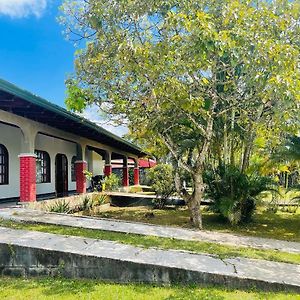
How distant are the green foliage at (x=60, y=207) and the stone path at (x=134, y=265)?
6.48m

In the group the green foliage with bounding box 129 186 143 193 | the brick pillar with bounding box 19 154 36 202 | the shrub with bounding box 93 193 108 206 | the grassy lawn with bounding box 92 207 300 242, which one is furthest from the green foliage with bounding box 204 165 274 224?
the green foliage with bounding box 129 186 143 193

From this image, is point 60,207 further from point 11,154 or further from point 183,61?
point 183,61

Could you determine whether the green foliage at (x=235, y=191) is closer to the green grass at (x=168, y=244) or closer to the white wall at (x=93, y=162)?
the green grass at (x=168, y=244)

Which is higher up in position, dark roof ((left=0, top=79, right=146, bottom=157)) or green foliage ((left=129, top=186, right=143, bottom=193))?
dark roof ((left=0, top=79, right=146, bottom=157))

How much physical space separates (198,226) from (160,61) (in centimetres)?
550

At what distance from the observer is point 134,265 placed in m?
6.24

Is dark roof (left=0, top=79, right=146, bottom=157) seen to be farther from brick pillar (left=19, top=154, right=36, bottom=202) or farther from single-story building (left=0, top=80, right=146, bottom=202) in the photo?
brick pillar (left=19, top=154, right=36, bottom=202)

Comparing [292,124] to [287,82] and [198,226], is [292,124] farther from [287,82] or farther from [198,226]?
[198,226]

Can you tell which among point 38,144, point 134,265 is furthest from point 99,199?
point 134,265

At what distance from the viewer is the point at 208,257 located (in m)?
6.93

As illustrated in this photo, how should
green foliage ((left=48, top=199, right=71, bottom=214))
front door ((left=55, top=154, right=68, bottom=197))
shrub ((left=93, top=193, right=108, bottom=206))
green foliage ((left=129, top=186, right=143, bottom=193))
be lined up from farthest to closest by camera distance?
green foliage ((left=129, top=186, right=143, bottom=193)), front door ((left=55, top=154, right=68, bottom=197)), shrub ((left=93, top=193, right=108, bottom=206)), green foliage ((left=48, top=199, right=71, bottom=214))

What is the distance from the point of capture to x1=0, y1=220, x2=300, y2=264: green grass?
7.47m

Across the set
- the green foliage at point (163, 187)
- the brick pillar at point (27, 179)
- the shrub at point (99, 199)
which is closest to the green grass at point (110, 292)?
the brick pillar at point (27, 179)

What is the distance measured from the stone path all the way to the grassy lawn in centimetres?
488
